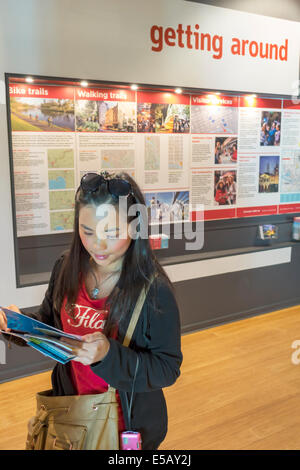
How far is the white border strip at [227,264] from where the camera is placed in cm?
412

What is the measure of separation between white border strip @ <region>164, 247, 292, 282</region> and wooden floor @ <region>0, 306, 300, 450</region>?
0.61 m

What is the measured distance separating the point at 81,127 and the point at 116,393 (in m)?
2.71

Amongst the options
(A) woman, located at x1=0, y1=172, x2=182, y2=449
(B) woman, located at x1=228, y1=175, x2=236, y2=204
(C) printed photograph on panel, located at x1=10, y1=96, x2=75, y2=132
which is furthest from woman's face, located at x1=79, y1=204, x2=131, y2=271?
(B) woman, located at x1=228, y1=175, x2=236, y2=204

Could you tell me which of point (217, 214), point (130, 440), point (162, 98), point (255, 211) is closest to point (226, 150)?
point (217, 214)

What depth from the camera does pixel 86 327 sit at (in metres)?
1.34

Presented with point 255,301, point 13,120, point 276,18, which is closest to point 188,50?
point 276,18

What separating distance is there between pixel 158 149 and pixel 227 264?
1.40m

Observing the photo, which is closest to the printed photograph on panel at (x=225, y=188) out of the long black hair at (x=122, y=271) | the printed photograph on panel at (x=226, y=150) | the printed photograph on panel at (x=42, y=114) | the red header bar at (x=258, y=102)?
the printed photograph on panel at (x=226, y=150)

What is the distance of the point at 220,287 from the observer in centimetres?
446

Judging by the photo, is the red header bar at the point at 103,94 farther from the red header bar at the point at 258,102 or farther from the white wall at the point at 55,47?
the red header bar at the point at 258,102

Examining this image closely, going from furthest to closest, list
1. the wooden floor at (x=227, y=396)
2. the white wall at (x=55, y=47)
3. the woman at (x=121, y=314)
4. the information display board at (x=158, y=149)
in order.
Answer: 1. the information display board at (x=158, y=149)
2. the white wall at (x=55, y=47)
3. the wooden floor at (x=227, y=396)
4. the woman at (x=121, y=314)

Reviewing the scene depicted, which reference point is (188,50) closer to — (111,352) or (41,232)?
(41,232)

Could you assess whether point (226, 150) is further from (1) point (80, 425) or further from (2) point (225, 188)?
(1) point (80, 425)
